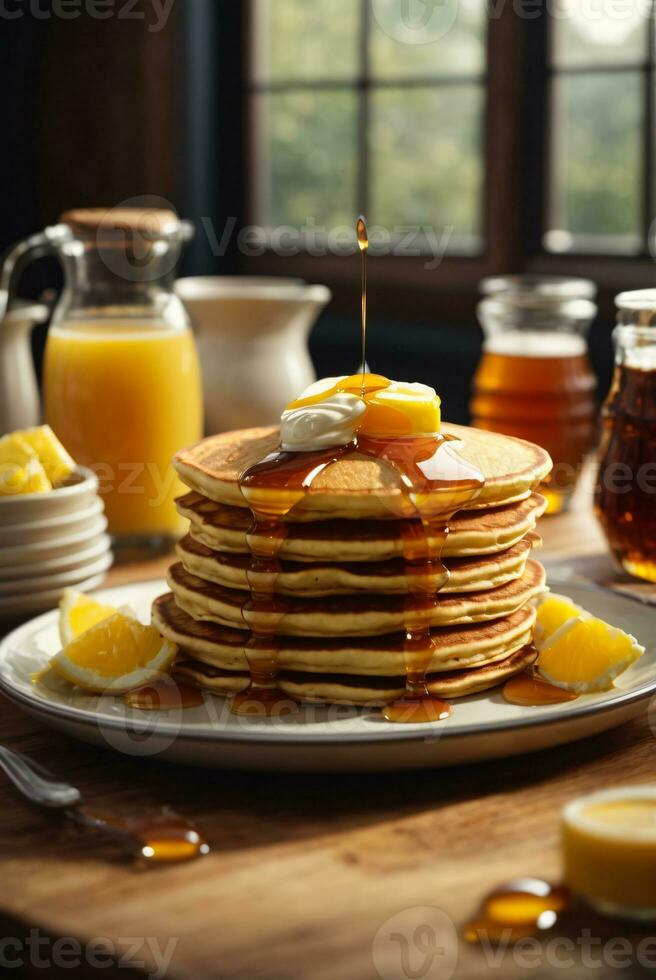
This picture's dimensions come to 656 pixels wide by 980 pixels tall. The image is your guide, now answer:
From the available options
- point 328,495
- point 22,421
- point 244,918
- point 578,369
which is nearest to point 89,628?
point 328,495

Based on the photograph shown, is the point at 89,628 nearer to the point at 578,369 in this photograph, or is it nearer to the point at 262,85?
the point at 578,369

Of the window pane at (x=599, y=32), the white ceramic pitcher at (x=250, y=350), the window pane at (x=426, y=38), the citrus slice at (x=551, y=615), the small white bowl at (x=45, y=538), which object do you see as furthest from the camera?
the window pane at (x=426, y=38)

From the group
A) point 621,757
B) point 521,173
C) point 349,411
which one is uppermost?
point 521,173

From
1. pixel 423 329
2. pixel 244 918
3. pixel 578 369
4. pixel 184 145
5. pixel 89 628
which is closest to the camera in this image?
pixel 244 918

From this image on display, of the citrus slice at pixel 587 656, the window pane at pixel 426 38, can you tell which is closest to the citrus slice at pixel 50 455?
the citrus slice at pixel 587 656

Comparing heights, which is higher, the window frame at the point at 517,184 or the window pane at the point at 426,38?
the window pane at the point at 426,38

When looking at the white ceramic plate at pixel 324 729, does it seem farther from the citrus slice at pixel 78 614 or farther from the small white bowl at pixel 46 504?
the small white bowl at pixel 46 504

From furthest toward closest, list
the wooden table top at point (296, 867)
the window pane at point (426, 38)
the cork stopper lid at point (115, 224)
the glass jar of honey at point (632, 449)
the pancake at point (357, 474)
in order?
the window pane at point (426, 38) < the cork stopper lid at point (115, 224) < the glass jar of honey at point (632, 449) < the pancake at point (357, 474) < the wooden table top at point (296, 867)

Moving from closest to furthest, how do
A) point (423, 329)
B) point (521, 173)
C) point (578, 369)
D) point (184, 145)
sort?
point (578, 369)
point (521, 173)
point (423, 329)
point (184, 145)
